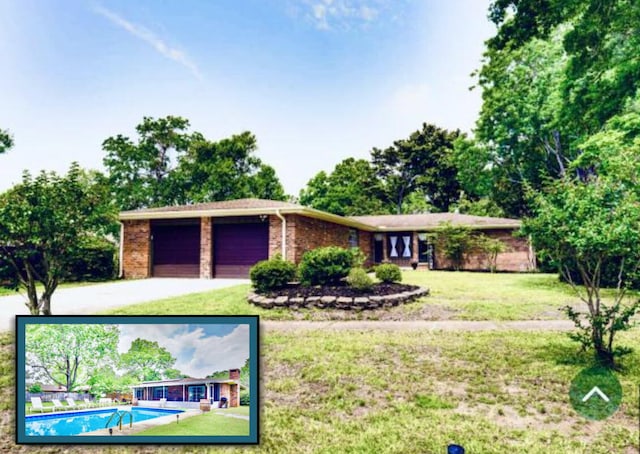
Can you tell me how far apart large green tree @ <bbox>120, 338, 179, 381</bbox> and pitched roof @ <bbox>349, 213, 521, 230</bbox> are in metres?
8.45

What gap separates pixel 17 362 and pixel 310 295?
109 inches

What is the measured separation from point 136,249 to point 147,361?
6.06 meters

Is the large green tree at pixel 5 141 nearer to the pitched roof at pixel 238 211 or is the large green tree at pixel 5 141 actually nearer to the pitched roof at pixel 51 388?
the pitched roof at pixel 51 388

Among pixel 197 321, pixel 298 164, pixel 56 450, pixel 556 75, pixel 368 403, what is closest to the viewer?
pixel 197 321

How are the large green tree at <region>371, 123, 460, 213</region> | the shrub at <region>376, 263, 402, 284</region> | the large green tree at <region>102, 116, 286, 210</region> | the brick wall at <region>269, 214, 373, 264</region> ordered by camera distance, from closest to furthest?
1. the large green tree at <region>102, 116, 286, 210</region>
2. the shrub at <region>376, 263, 402, 284</region>
3. the brick wall at <region>269, 214, 373, 264</region>
4. the large green tree at <region>371, 123, 460, 213</region>

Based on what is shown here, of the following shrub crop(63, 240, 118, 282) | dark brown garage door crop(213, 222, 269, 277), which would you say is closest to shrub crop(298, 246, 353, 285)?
shrub crop(63, 240, 118, 282)

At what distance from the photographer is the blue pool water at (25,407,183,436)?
140cm

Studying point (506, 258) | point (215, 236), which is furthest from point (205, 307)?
point (506, 258)

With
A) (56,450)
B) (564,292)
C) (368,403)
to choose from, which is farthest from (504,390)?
(564,292)

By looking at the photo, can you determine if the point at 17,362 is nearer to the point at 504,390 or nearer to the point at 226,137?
the point at 504,390

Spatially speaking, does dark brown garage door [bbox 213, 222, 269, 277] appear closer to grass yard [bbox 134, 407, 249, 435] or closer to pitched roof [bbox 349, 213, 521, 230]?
pitched roof [bbox 349, 213, 521, 230]

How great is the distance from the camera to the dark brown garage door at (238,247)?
22.7ft

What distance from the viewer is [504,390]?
6.66 ft

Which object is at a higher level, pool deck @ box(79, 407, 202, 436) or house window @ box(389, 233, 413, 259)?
house window @ box(389, 233, 413, 259)
